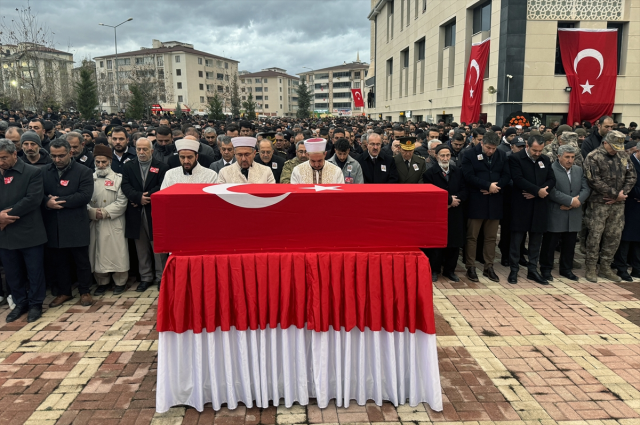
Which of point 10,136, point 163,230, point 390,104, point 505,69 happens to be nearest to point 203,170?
point 163,230

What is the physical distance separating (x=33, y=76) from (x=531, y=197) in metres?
34.4

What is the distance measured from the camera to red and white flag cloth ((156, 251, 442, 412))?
346cm

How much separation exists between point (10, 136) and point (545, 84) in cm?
2120

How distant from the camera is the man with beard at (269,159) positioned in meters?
7.02

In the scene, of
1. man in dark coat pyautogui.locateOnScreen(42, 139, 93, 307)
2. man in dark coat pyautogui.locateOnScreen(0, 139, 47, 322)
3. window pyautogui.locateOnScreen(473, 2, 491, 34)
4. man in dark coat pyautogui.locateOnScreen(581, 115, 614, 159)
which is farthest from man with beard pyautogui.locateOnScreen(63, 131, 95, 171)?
window pyautogui.locateOnScreen(473, 2, 491, 34)

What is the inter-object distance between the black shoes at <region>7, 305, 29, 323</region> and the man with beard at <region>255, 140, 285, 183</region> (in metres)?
3.74

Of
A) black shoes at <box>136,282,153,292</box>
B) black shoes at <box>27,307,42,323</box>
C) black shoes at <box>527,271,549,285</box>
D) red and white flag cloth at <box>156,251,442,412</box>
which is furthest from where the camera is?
black shoes at <box>527,271,549,285</box>

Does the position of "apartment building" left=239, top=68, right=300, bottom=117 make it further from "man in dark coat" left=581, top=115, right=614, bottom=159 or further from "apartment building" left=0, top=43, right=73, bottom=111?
"man in dark coat" left=581, top=115, right=614, bottom=159

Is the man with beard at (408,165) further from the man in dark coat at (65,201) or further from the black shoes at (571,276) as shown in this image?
the man in dark coat at (65,201)

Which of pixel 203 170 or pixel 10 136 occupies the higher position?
pixel 10 136

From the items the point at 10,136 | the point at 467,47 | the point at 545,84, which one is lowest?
the point at 10,136

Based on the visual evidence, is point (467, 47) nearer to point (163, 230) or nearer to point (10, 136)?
point (10, 136)

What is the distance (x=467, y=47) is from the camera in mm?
25953

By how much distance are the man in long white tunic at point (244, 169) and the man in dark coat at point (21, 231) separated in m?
2.25
